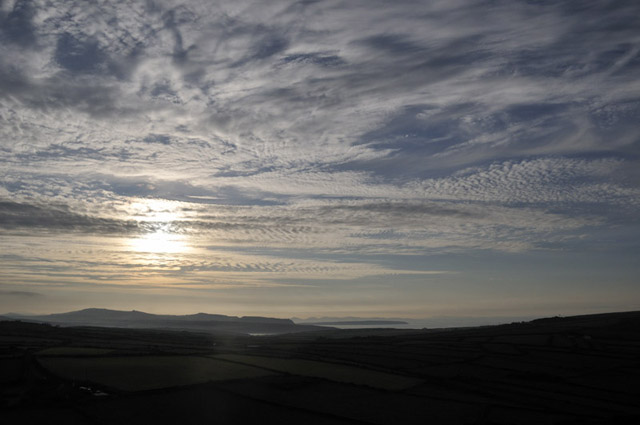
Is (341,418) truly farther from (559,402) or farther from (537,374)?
(537,374)

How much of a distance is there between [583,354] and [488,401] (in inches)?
1661

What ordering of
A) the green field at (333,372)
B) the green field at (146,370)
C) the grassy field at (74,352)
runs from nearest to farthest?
the green field at (146,370), the green field at (333,372), the grassy field at (74,352)

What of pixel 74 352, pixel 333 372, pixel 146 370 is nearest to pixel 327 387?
pixel 333 372

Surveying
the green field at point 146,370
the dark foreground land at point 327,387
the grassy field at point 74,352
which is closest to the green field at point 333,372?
the dark foreground land at point 327,387

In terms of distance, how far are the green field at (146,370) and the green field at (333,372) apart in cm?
465

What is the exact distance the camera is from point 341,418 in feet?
136

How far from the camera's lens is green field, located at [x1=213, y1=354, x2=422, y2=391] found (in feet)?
196

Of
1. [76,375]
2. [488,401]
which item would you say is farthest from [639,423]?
[76,375]

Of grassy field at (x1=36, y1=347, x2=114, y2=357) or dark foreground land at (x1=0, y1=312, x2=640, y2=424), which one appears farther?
grassy field at (x1=36, y1=347, x2=114, y2=357)

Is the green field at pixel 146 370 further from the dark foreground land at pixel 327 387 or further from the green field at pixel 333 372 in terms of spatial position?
the green field at pixel 333 372

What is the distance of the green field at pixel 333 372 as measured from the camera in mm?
59875

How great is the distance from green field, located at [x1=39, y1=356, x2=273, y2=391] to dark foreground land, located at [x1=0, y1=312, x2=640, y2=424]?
0.14 metres

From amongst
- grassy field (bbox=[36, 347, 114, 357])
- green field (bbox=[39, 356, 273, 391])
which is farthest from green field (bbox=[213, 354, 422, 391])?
grassy field (bbox=[36, 347, 114, 357])

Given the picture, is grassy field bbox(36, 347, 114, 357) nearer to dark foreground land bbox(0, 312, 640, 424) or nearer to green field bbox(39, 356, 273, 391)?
dark foreground land bbox(0, 312, 640, 424)
